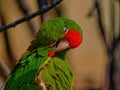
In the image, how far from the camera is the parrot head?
3.53 feet

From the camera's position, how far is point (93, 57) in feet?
16.6

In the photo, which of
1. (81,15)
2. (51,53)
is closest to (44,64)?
(51,53)

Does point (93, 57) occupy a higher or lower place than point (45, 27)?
lower

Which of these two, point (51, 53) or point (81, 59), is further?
point (81, 59)

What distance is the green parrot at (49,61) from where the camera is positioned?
1076 millimetres

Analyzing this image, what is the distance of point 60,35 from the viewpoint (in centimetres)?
108

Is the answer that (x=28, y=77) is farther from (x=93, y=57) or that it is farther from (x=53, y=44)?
(x=93, y=57)

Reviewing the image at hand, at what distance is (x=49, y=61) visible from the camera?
109 centimetres

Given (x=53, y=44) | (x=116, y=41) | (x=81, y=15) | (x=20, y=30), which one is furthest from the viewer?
(x=81, y=15)

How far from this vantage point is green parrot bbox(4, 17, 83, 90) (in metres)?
1.08

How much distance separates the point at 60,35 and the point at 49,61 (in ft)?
0.19

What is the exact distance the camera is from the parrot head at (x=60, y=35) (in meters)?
1.08

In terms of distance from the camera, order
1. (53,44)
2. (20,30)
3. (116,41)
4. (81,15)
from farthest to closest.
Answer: (81,15) → (20,30) → (116,41) → (53,44)

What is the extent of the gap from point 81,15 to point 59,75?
379 cm
